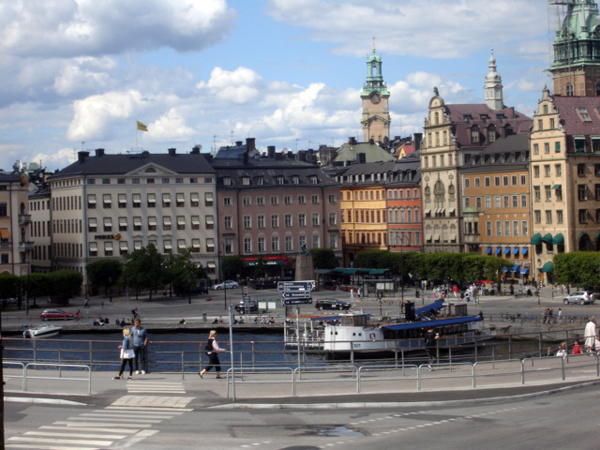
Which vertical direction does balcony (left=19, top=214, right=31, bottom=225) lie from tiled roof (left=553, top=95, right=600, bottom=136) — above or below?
below

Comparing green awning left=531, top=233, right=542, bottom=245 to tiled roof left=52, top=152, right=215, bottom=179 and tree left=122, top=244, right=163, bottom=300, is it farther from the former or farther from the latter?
tiled roof left=52, top=152, right=215, bottom=179

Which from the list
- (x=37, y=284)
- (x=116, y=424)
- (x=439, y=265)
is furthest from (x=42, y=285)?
(x=116, y=424)

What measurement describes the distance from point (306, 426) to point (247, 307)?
220 ft

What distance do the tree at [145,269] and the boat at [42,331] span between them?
18990 mm

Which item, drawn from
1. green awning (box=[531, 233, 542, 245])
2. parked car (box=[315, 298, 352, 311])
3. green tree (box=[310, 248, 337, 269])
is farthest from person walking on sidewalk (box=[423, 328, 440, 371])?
green tree (box=[310, 248, 337, 269])

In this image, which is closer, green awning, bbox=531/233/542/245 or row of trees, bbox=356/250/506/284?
row of trees, bbox=356/250/506/284

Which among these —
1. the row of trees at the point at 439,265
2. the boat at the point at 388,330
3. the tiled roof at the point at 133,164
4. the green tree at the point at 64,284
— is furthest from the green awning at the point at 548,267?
the green tree at the point at 64,284

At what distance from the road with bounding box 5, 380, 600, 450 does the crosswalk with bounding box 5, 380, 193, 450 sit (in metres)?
0.02

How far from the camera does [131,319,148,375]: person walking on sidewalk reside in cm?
3191

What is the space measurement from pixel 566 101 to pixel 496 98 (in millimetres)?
60203

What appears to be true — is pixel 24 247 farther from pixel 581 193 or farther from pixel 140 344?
pixel 140 344

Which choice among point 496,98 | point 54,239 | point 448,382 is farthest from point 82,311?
point 496,98

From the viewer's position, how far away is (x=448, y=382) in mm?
31203

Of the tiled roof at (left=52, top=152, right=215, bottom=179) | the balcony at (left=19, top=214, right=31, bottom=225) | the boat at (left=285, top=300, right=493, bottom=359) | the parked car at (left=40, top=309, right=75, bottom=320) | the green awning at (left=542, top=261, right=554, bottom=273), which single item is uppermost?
the tiled roof at (left=52, top=152, right=215, bottom=179)
